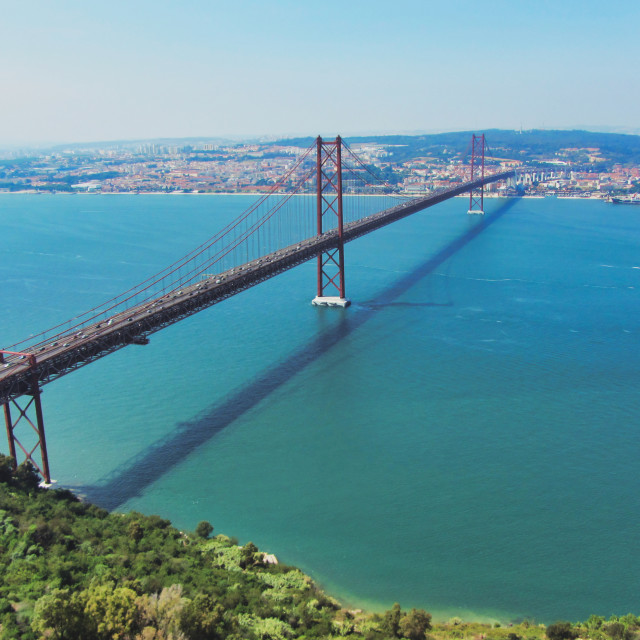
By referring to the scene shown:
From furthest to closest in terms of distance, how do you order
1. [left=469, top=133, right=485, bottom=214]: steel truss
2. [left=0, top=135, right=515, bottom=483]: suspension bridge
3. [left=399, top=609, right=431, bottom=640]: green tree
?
[left=469, top=133, right=485, bottom=214]: steel truss < [left=0, top=135, right=515, bottom=483]: suspension bridge < [left=399, top=609, right=431, bottom=640]: green tree

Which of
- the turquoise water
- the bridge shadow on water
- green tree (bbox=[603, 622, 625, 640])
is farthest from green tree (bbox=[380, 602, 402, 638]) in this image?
the bridge shadow on water

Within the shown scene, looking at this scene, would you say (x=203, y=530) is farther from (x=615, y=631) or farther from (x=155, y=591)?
(x=615, y=631)

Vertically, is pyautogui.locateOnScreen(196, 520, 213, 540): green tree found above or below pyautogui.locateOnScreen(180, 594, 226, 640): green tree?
below

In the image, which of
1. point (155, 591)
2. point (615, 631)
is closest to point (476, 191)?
point (615, 631)

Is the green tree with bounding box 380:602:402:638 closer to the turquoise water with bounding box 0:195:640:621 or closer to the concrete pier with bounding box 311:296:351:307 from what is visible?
the turquoise water with bounding box 0:195:640:621

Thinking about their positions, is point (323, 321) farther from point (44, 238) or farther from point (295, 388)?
point (44, 238)

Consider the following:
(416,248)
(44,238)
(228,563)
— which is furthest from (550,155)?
(228,563)
